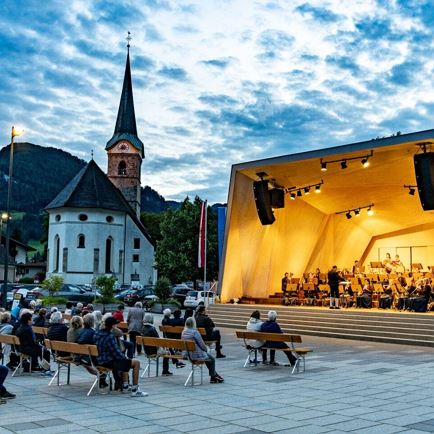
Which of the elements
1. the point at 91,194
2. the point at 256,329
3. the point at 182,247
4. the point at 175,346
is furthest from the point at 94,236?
the point at 175,346

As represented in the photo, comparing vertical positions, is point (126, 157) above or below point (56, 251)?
above

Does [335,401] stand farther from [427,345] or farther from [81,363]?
[427,345]

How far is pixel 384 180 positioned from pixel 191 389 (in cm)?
1426

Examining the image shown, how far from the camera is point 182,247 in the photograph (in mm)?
42062

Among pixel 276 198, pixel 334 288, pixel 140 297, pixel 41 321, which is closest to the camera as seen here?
pixel 41 321

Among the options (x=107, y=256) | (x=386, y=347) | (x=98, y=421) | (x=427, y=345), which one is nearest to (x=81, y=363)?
(x=98, y=421)

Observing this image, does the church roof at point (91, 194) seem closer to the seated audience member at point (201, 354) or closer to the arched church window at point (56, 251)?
the arched church window at point (56, 251)

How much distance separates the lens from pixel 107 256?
53.8 m

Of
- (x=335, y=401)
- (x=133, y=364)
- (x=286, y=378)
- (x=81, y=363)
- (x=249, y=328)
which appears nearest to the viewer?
(x=335, y=401)

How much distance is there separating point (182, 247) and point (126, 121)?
27600 millimetres

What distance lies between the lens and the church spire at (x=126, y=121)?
64.4 metres

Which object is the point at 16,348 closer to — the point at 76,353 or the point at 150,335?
the point at 76,353

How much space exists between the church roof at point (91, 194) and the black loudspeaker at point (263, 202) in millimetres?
34281

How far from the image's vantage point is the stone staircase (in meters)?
15.3
